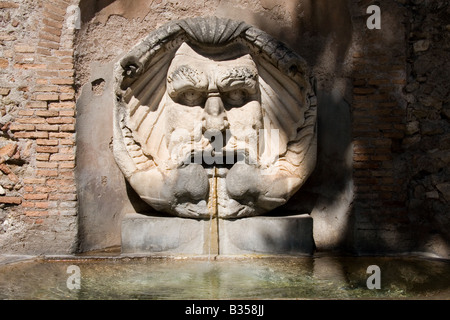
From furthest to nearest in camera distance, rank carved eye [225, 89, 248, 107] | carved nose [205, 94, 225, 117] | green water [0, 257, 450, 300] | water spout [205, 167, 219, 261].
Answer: carved eye [225, 89, 248, 107]
carved nose [205, 94, 225, 117]
water spout [205, 167, 219, 261]
green water [0, 257, 450, 300]

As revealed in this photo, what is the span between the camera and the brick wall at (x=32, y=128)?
4645mm

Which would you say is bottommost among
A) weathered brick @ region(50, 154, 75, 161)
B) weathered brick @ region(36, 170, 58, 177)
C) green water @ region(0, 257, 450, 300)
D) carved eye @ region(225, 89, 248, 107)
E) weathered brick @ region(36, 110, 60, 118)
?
green water @ region(0, 257, 450, 300)

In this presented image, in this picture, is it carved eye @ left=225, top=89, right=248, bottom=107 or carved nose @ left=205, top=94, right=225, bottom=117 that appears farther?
carved eye @ left=225, top=89, right=248, bottom=107

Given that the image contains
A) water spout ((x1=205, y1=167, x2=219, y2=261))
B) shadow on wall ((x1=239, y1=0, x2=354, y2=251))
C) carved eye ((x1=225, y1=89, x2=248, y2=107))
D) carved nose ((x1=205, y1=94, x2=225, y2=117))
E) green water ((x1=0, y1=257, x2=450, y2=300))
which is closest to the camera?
green water ((x1=0, y1=257, x2=450, y2=300))

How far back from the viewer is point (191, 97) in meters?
4.73

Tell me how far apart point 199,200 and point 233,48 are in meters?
1.26

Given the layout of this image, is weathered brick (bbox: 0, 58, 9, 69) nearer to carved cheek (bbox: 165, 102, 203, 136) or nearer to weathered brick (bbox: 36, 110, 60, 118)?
weathered brick (bbox: 36, 110, 60, 118)

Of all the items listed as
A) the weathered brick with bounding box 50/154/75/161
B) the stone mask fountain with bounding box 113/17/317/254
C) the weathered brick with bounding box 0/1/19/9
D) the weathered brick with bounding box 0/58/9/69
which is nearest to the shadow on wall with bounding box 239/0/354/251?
the stone mask fountain with bounding box 113/17/317/254

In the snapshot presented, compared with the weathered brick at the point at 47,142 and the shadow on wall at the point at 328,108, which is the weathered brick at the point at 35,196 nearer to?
the weathered brick at the point at 47,142

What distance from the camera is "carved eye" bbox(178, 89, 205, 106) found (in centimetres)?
472

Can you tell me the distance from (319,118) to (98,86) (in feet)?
6.10

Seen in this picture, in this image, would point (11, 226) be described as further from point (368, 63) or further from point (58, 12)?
point (368, 63)

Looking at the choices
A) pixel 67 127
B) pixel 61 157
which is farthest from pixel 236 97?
pixel 61 157

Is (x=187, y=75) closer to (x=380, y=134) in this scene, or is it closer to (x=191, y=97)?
(x=191, y=97)
